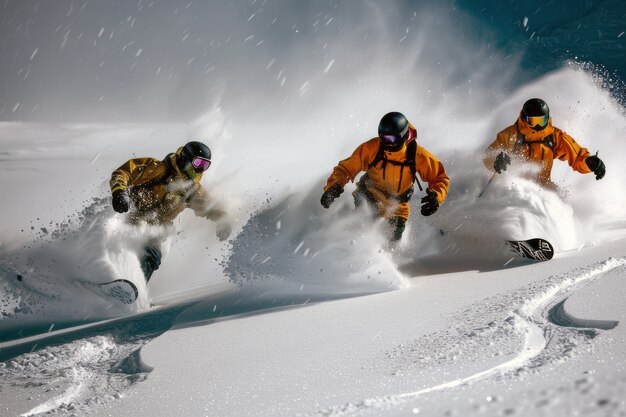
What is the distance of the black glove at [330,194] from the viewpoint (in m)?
4.74

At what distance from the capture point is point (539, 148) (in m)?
5.78

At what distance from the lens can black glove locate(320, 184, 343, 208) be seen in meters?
4.74

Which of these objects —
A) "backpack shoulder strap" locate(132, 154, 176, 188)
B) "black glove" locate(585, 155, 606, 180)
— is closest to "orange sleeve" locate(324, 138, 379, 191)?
"backpack shoulder strap" locate(132, 154, 176, 188)

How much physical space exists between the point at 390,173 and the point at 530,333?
2.57m

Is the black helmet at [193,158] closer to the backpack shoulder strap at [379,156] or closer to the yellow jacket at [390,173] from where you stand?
the yellow jacket at [390,173]

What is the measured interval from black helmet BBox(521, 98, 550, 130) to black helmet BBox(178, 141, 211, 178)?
332 centimetres

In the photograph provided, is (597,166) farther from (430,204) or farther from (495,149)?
(430,204)

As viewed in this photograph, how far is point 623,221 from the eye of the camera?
21.4 ft

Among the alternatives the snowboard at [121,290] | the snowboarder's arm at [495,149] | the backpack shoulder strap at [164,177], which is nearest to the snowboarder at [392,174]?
the snowboarder's arm at [495,149]

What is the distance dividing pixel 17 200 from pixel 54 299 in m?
8.27

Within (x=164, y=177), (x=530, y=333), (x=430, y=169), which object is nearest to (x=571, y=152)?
(x=430, y=169)

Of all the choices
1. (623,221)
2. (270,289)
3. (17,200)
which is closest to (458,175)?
(623,221)

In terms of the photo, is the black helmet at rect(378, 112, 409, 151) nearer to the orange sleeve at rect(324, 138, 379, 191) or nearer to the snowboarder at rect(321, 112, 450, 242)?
the snowboarder at rect(321, 112, 450, 242)

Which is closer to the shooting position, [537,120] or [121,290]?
[121,290]
